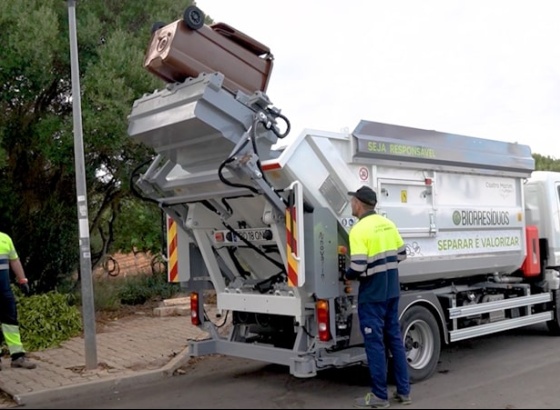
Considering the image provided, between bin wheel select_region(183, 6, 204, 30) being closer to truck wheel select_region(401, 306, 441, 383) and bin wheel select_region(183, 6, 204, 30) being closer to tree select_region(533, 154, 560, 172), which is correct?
truck wheel select_region(401, 306, 441, 383)

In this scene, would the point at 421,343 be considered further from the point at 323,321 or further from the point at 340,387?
the point at 323,321

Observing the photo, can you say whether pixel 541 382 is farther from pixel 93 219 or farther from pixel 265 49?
pixel 93 219

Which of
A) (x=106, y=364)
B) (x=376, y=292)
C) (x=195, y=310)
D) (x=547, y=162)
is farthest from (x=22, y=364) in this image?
(x=547, y=162)

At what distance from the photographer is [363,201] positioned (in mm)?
6156

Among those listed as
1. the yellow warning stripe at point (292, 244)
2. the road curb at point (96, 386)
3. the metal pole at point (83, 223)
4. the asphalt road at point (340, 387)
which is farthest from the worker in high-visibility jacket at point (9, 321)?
the yellow warning stripe at point (292, 244)

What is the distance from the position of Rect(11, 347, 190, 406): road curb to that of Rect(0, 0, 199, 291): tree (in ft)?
12.8

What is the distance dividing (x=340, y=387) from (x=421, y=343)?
104 cm

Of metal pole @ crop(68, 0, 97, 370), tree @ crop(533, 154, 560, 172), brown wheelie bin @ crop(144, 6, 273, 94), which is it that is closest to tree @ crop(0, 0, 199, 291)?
metal pole @ crop(68, 0, 97, 370)

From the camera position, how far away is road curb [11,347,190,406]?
6.50m

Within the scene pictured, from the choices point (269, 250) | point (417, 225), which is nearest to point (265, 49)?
point (269, 250)

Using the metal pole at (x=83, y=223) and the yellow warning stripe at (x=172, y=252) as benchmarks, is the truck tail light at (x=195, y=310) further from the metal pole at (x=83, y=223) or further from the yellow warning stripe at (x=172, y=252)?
the metal pole at (x=83, y=223)

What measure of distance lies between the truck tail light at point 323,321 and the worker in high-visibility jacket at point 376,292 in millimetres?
299

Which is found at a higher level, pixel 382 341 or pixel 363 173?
pixel 363 173

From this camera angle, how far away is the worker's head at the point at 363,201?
20.2 feet
